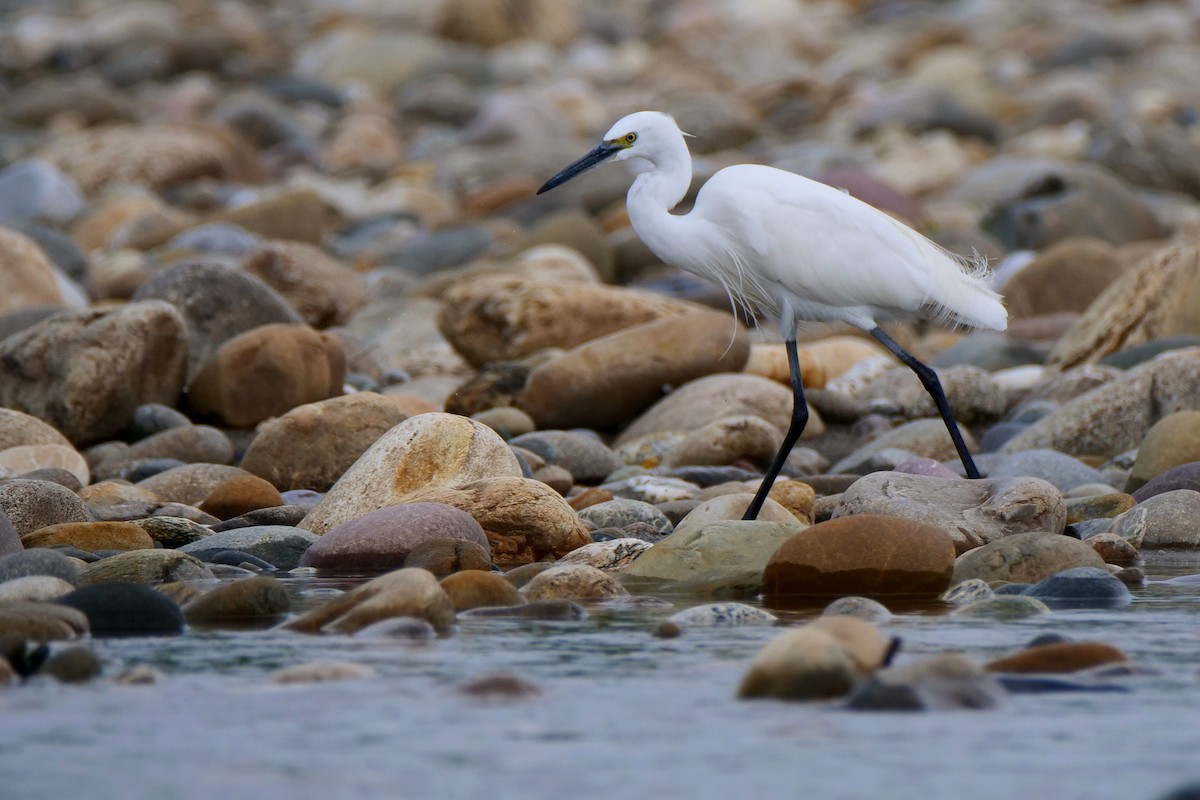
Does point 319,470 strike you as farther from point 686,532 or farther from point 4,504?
point 686,532

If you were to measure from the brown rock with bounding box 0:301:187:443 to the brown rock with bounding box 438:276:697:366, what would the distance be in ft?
8.23

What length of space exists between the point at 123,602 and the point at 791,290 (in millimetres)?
3942

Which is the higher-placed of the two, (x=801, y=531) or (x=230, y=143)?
(x=230, y=143)

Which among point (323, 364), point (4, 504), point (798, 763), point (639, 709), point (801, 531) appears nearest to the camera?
point (798, 763)

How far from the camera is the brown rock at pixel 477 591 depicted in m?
6.00

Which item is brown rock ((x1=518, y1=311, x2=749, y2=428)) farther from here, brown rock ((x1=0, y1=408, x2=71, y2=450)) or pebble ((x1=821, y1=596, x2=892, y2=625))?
pebble ((x1=821, y1=596, x2=892, y2=625))

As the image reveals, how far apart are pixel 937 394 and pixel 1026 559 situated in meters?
1.86

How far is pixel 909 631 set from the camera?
552 cm

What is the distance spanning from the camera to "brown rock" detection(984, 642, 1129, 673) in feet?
15.7

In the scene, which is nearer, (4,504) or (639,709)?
(639,709)

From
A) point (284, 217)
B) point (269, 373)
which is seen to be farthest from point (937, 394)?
point (284, 217)

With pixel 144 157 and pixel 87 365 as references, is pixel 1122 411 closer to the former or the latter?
pixel 87 365

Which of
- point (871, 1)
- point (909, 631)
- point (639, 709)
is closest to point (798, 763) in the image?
point (639, 709)

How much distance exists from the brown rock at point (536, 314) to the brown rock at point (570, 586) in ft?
18.2
